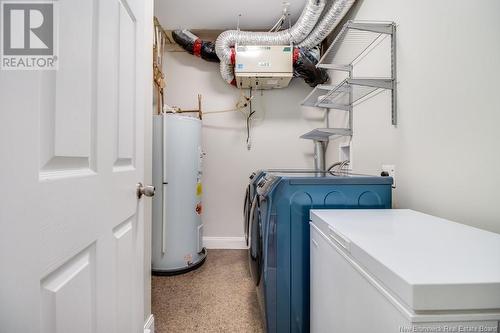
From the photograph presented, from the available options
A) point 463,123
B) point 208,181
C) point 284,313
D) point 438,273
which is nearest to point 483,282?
point 438,273

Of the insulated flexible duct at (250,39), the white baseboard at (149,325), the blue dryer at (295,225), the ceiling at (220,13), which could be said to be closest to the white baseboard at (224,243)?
the white baseboard at (149,325)

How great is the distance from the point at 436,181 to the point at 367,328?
0.85m

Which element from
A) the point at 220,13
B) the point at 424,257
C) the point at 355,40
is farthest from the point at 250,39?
the point at 424,257

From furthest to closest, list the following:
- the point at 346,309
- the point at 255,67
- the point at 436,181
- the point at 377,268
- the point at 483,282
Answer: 1. the point at 255,67
2. the point at 436,181
3. the point at 346,309
4. the point at 377,268
5. the point at 483,282

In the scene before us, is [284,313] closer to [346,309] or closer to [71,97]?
[346,309]

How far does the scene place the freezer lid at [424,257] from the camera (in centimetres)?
47

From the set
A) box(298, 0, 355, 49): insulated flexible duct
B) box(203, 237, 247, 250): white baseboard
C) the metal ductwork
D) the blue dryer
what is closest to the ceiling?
the metal ductwork

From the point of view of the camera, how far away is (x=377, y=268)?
0.58 m

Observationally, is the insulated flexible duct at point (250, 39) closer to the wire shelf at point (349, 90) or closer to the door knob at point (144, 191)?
the wire shelf at point (349, 90)

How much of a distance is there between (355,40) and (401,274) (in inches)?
73.5

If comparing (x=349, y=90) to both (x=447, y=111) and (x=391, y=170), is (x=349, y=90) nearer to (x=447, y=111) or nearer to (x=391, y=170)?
(x=391, y=170)

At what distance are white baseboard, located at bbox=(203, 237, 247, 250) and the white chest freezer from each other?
186 cm

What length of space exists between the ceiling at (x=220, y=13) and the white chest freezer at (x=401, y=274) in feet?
6.93

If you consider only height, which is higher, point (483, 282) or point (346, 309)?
point (483, 282)
